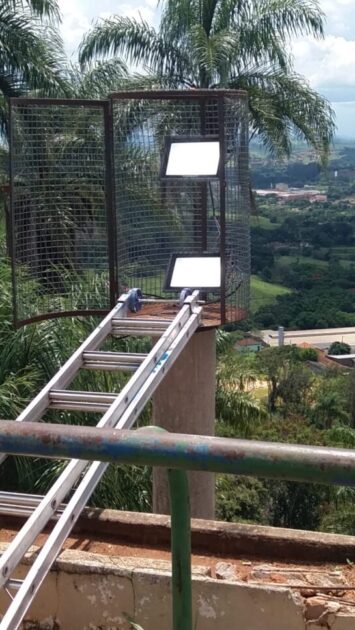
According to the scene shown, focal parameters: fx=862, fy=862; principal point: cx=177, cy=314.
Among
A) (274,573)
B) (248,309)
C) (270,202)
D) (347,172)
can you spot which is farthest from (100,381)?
(347,172)

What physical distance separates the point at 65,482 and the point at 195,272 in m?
2.39

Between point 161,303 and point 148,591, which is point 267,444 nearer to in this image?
point 148,591

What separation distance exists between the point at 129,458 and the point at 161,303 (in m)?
4.30

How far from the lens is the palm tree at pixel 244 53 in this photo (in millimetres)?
Result: 17016

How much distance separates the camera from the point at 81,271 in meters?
6.43

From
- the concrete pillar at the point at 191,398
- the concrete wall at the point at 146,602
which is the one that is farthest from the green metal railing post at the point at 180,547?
the concrete pillar at the point at 191,398

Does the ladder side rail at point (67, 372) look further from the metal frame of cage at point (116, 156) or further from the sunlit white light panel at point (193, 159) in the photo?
the sunlit white light panel at point (193, 159)

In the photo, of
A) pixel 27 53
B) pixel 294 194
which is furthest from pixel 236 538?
pixel 294 194

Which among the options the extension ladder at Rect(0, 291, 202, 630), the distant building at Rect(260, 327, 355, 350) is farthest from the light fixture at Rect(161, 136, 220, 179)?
the distant building at Rect(260, 327, 355, 350)

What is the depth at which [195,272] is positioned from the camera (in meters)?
5.67

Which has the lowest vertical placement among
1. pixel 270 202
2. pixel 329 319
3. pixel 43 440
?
pixel 329 319

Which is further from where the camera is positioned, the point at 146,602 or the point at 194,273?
the point at 194,273

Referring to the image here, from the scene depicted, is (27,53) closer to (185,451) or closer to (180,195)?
(180,195)

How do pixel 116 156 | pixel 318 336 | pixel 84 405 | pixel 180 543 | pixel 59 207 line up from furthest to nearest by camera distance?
pixel 318 336, pixel 59 207, pixel 116 156, pixel 84 405, pixel 180 543
